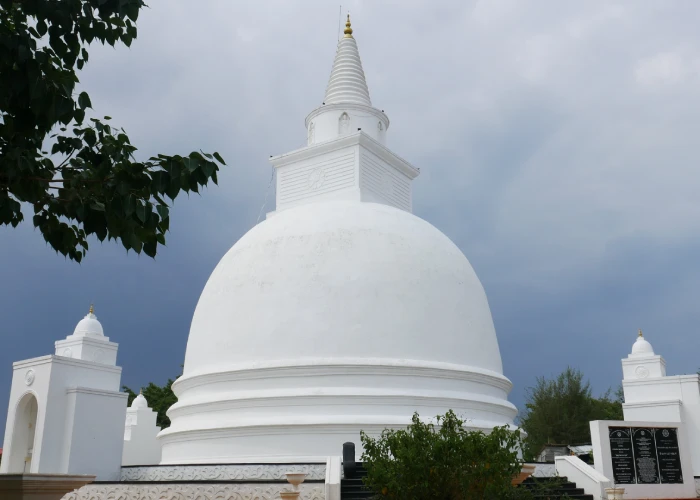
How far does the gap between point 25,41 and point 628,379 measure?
25.6 meters

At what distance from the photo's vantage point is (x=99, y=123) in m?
6.47

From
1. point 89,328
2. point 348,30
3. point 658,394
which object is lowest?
point 658,394

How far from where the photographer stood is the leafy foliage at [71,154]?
217 inches

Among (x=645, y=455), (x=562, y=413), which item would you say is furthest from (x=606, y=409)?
(x=645, y=455)

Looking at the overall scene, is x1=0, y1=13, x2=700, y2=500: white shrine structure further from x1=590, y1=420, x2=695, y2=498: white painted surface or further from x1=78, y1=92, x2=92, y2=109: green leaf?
x1=78, y1=92, x2=92, y2=109: green leaf

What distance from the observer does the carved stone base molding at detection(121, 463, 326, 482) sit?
51.5 feet

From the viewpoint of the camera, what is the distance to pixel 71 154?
6.34 meters

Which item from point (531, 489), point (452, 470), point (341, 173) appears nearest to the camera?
point (452, 470)

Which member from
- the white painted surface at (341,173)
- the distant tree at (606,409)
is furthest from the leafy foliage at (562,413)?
the white painted surface at (341,173)

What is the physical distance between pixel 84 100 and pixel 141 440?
2099 centimetres

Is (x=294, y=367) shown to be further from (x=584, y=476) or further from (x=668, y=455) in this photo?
(x=668, y=455)

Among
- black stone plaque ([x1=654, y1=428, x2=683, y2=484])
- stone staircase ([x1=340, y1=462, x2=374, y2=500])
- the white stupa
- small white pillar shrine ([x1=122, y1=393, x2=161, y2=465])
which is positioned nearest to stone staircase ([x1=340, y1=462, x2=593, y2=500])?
stone staircase ([x1=340, y1=462, x2=374, y2=500])

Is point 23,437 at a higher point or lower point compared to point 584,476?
higher

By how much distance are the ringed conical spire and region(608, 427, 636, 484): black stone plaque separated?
13900 millimetres
